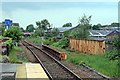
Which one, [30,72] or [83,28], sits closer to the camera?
[30,72]

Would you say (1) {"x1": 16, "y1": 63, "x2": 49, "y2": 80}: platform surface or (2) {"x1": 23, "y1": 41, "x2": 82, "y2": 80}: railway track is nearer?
(1) {"x1": 16, "y1": 63, "x2": 49, "y2": 80}: platform surface

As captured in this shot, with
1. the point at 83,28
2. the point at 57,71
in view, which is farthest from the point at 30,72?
the point at 83,28

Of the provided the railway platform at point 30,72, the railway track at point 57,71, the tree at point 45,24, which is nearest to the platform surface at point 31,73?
the railway platform at point 30,72

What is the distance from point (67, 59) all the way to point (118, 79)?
35.4ft

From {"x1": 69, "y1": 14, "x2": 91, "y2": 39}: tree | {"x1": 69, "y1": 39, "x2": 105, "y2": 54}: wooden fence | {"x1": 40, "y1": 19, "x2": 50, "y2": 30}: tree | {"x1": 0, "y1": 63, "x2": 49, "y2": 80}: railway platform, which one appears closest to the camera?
{"x1": 0, "y1": 63, "x2": 49, "y2": 80}: railway platform

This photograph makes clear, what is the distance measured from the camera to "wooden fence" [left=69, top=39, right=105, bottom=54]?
966 inches

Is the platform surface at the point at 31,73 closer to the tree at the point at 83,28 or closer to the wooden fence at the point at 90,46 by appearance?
the wooden fence at the point at 90,46

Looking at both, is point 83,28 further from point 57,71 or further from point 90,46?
point 57,71

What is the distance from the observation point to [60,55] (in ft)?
72.7

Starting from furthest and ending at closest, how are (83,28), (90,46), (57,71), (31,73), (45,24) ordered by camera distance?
(45,24) < (83,28) < (90,46) < (57,71) < (31,73)

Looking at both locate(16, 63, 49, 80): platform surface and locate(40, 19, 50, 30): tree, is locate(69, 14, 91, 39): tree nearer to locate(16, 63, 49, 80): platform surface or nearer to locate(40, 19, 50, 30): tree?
locate(16, 63, 49, 80): platform surface

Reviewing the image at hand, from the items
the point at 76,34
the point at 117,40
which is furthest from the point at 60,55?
the point at 76,34

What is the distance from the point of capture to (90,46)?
27156 mm

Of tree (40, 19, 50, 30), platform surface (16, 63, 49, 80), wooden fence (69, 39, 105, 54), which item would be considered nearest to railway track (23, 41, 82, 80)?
platform surface (16, 63, 49, 80)
